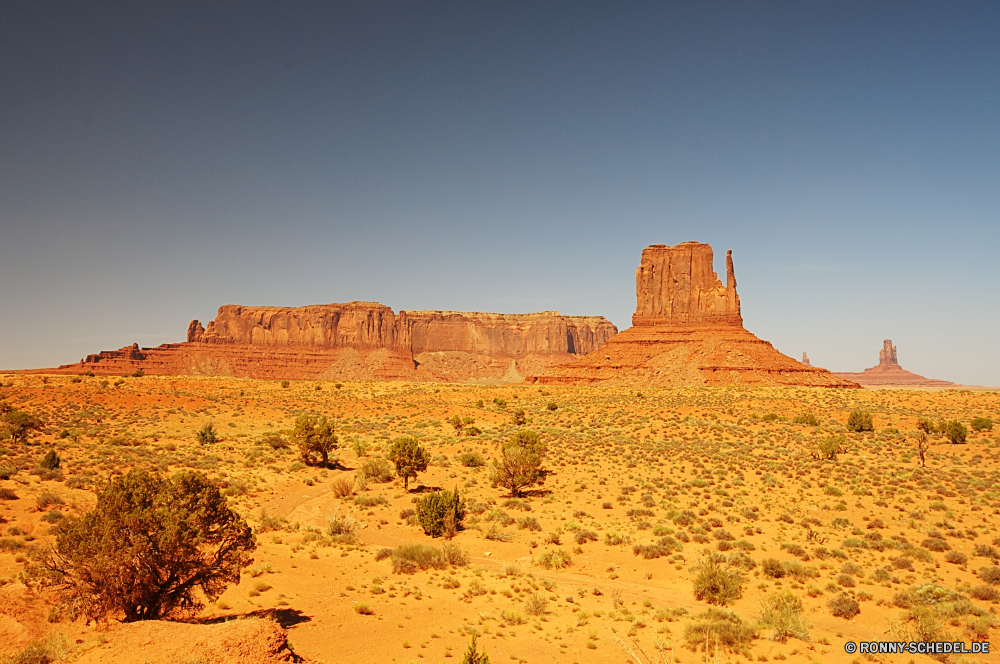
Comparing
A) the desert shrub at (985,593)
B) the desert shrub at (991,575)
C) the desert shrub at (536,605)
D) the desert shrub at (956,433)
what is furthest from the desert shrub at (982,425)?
the desert shrub at (536,605)

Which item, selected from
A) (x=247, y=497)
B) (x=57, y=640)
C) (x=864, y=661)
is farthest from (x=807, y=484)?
(x=57, y=640)

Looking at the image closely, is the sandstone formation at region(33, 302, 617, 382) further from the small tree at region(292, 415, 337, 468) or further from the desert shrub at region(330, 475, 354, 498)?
the desert shrub at region(330, 475, 354, 498)

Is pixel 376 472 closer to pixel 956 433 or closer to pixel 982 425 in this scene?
pixel 956 433

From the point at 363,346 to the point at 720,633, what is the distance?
158 meters

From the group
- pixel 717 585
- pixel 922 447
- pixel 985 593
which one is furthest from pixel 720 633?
pixel 922 447

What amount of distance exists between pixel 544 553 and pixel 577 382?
78.0 m

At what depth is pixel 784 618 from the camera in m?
10.1

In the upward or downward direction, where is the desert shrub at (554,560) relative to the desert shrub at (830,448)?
downward

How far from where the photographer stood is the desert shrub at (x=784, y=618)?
9.89m

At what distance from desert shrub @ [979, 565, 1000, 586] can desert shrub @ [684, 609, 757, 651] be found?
275 inches

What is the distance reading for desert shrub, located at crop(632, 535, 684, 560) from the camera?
15.2 meters

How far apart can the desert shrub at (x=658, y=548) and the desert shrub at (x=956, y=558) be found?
6.60 metres

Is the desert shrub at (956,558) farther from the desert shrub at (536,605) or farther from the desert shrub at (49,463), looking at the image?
the desert shrub at (49,463)

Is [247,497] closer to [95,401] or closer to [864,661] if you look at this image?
[864,661]
